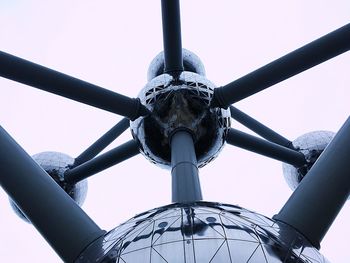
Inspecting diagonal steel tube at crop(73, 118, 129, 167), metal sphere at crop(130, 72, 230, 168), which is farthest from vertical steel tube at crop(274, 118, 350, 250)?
diagonal steel tube at crop(73, 118, 129, 167)

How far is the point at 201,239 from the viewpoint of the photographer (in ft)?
14.7

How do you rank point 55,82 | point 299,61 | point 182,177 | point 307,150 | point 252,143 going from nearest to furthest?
point 55,82 < point 299,61 < point 182,177 < point 252,143 < point 307,150

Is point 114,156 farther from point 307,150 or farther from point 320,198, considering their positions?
point 320,198

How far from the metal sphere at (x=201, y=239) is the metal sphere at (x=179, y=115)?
117 inches

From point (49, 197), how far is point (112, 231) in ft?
2.31

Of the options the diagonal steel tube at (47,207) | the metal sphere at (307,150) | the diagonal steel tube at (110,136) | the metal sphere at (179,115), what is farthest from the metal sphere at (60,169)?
the diagonal steel tube at (47,207)

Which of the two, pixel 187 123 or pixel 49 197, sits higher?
pixel 187 123

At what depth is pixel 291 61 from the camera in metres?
6.66

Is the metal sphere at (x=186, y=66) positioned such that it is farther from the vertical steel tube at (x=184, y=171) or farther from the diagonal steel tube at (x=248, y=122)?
the vertical steel tube at (x=184, y=171)

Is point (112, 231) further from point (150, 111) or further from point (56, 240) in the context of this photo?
point (150, 111)

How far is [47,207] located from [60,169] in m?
6.48

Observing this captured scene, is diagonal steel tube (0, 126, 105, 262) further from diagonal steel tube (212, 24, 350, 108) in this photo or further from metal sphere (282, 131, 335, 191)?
metal sphere (282, 131, 335, 191)

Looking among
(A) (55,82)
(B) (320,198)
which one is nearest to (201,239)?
(B) (320,198)

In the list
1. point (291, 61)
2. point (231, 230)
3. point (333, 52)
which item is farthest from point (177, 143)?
point (231, 230)
